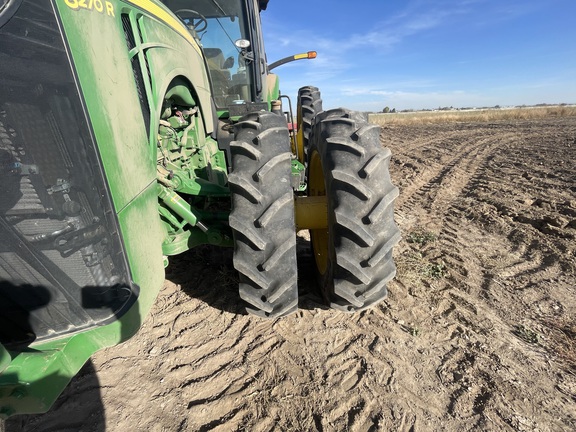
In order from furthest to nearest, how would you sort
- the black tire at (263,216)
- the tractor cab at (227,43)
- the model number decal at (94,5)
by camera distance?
the tractor cab at (227,43) → the black tire at (263,216) → the model number decal at (94,5)

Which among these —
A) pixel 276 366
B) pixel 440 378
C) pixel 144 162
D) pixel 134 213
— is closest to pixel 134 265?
pixel 134 213

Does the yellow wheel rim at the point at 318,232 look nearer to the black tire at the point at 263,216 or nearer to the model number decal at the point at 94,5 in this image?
the black tire at the point at 263,216

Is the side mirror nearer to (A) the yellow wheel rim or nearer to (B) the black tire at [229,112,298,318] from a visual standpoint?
(A) the yellow wheel rim

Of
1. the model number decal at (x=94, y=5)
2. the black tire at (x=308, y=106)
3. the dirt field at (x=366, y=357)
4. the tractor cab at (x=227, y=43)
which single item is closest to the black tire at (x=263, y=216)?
the dirt field at (x=366, y=357)

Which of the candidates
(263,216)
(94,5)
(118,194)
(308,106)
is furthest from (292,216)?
(308,106)

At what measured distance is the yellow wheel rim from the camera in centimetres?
289

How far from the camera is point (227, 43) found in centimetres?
373

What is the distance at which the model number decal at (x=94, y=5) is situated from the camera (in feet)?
3.80

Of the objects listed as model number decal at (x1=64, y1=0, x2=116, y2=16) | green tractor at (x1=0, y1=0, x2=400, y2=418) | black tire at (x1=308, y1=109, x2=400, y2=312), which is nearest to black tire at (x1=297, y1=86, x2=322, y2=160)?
green tractor at (x1=0, y1=0, x2=400, y2=418)

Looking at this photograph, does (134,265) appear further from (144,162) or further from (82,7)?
(82,7)

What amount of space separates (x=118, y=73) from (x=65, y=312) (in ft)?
3.28

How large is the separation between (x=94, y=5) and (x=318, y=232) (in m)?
2.20

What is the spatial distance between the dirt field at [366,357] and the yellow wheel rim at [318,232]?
0.82 feet

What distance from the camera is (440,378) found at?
2.03m
